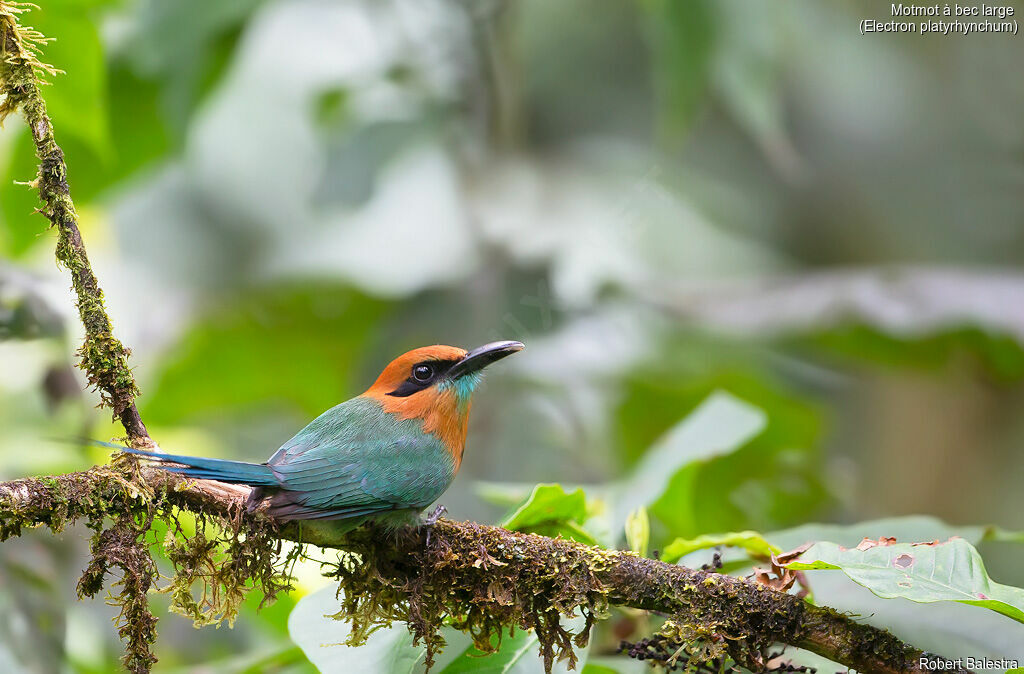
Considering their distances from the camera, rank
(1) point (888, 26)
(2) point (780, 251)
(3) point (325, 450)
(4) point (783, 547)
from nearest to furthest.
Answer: (3) point (325, 450)
(4) point (783, 547)
(1) point (888, 26)
(2) point (780, 251)

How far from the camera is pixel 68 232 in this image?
5.09 ft

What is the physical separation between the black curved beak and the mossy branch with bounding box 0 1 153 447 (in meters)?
0.84

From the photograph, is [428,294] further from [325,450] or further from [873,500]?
[873,500]

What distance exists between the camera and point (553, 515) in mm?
1951

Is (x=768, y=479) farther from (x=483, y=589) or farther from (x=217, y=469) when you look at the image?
(x=217, y=469)

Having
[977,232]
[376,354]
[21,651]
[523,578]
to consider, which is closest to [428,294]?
[376,354]

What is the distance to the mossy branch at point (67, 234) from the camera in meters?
1.55

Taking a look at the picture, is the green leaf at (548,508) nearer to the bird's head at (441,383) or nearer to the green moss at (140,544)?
the bird's head at (441,383)

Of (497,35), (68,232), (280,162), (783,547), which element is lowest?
(783,547)

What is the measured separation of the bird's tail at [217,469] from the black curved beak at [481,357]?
674mm

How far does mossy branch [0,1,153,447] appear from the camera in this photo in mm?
1554

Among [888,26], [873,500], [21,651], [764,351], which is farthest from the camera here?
[888,26]

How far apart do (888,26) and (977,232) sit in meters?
1.45

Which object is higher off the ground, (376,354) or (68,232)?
(68,232)
